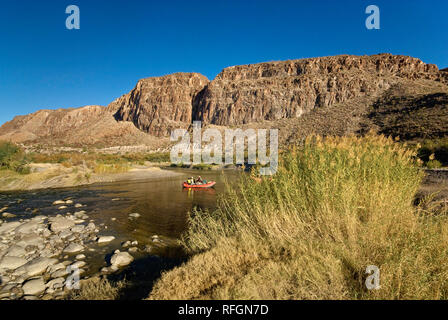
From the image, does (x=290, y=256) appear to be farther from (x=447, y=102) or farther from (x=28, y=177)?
(x=447, y=102)

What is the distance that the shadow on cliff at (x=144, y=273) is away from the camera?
3.20 metres

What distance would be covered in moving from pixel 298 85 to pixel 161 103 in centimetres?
7376

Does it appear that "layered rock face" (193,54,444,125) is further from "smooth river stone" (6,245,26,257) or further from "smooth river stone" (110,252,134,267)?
"smooth river stone" (6,245,26,257)

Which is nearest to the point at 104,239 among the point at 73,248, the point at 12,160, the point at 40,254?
the point at 73,248

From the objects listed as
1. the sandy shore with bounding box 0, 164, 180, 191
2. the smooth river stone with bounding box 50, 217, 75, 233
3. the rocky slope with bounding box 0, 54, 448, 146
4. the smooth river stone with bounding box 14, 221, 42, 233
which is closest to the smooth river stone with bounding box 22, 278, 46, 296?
the smooth river stone with bounding box 50, 217, 75, 233

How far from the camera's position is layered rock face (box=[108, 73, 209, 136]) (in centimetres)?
11588

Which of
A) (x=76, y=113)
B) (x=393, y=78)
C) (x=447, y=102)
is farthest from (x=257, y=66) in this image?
(x=76, y=113)

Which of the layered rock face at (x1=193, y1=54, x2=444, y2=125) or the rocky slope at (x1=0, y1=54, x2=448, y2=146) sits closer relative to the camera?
the rocky slope at (x1=0, y1=54, x2=448, y2=146)

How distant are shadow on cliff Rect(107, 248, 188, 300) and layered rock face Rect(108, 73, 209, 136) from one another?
108769 millimetres

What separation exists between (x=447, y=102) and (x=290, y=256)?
5528cm

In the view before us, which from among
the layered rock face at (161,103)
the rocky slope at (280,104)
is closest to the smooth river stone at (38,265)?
the rocky slope at (280,104)

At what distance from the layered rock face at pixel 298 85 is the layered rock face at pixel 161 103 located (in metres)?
11.9
